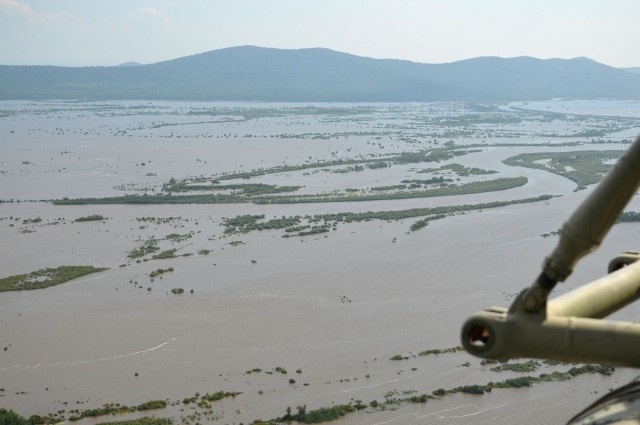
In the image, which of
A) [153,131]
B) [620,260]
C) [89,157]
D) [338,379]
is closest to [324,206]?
[338,379]

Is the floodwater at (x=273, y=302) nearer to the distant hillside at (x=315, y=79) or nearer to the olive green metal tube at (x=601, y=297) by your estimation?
the olive green metal tube at (x=601, y=297)

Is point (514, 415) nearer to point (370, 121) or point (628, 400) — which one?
point (628, 400)

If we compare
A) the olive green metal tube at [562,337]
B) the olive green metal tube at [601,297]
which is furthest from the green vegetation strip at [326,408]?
the olive green metal tube at [562,337]

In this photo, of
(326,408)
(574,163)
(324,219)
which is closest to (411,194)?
(324,219)

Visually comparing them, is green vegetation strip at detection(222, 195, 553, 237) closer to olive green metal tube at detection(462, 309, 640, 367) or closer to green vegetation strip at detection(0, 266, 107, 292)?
green vegetation strip at detection(0, 266, 107, 292)

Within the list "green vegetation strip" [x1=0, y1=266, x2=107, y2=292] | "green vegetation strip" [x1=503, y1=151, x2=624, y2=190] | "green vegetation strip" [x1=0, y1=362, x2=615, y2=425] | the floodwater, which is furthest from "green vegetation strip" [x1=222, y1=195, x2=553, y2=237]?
"green vegetation strip" [x1=0, y1=362, x2=615, y2=425]

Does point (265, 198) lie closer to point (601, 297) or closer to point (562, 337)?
point (601, 297)
